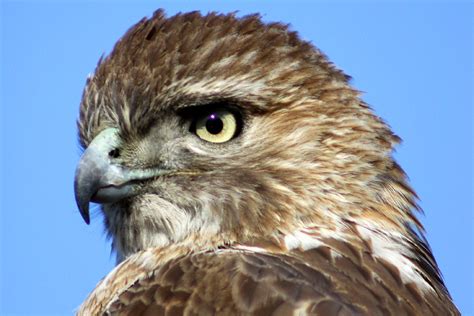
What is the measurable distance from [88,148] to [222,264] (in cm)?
130

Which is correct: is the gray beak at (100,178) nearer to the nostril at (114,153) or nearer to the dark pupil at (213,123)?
the nostril at (114,153)

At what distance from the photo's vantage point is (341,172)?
7.54 m

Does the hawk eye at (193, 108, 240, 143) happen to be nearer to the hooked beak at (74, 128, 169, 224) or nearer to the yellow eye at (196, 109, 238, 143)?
the yellow eye at (196, 109, 238, 143)

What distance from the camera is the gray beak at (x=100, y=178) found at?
7.30 m

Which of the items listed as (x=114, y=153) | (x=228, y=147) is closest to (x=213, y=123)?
(x=228, y=147)

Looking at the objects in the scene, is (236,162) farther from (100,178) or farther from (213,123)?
(100,178)

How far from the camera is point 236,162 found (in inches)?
297

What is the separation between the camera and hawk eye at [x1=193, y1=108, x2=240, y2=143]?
754 centimetres

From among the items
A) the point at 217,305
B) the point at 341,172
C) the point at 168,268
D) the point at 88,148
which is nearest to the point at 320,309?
the point at 217,305

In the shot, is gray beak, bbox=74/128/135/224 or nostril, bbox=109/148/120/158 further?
nostril, bbox=109/148/120/158

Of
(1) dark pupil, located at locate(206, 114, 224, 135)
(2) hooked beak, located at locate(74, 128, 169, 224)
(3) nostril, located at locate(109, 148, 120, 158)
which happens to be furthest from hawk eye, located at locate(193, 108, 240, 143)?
(3) nostril, located at locate(109, 148, 120, 158)

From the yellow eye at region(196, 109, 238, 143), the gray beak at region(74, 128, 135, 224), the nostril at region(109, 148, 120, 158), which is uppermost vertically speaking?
the yellow eye at region(196, 109, 238, 143)

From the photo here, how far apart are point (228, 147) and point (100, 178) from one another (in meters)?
0.81

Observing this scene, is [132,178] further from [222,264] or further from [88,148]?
[222,264]
